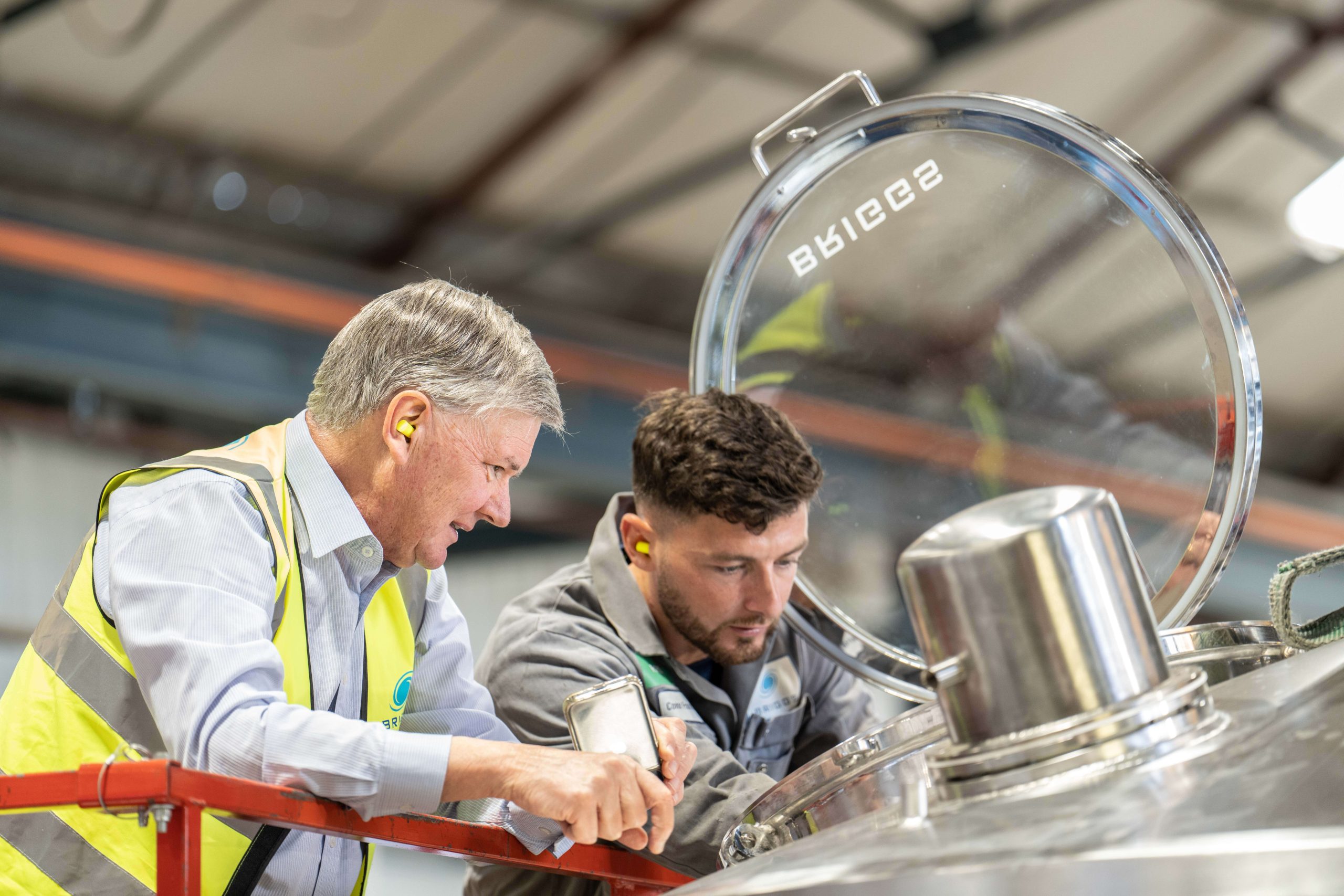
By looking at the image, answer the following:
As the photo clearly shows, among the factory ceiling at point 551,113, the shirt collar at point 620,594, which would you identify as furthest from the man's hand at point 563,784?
the factory ceiling at point 551,113

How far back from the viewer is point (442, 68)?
237 inches

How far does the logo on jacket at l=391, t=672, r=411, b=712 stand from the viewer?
5.56 ft

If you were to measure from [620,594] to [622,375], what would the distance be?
496 centimetres

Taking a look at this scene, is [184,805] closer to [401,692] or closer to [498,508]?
[401,692]

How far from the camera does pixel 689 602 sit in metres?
2.09

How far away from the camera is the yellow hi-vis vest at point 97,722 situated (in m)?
1.42

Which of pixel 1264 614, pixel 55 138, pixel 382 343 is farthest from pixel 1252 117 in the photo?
pixel 382 343

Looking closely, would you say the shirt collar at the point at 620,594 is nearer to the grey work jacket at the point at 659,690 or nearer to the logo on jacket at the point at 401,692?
the grey work jacket at the point at 659,690

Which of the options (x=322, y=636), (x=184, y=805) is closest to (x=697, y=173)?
(x=322, y=636)

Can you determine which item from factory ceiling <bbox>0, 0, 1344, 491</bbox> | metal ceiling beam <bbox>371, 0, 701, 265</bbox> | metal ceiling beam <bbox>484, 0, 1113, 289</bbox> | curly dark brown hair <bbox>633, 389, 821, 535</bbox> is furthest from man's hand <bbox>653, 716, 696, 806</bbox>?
metal ceiling beam <bbox>484, 0, 1113, 289</bbox>

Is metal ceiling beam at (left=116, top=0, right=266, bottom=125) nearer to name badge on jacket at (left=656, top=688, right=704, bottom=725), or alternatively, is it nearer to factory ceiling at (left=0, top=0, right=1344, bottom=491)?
factory ceiling at (left=0, top=0, right=1344, bottom=491)

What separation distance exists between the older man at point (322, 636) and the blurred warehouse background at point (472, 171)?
413 centimetres

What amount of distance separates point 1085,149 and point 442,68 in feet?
15.1

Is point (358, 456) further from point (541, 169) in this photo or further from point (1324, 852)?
point (541, 169)
